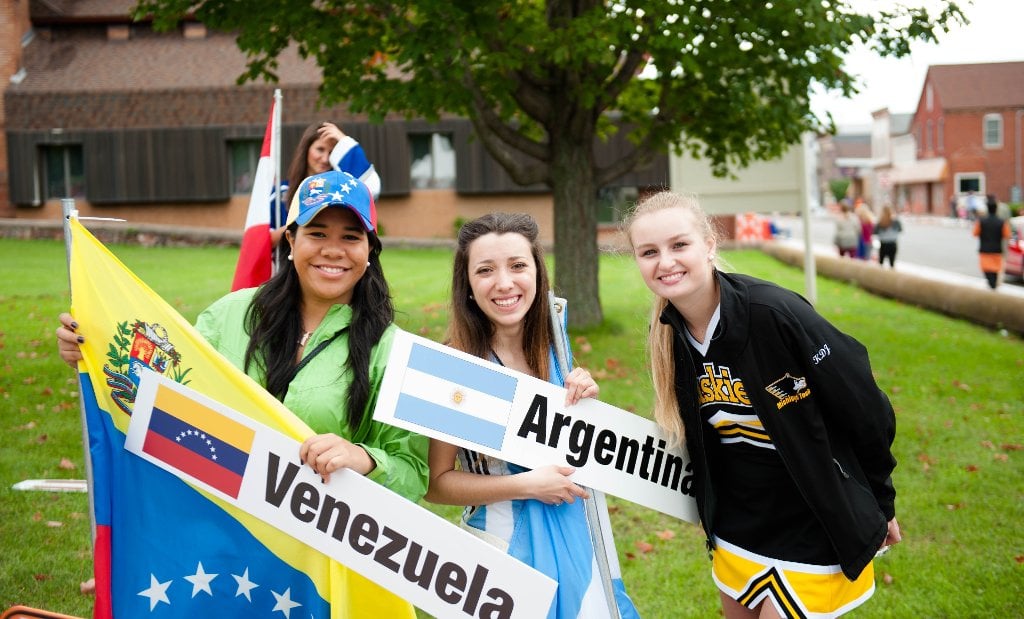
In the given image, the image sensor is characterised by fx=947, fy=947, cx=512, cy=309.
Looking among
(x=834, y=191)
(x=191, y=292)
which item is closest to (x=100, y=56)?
(x=191, y=292)

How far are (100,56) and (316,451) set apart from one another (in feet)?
121

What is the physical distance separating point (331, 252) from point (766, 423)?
1.40m

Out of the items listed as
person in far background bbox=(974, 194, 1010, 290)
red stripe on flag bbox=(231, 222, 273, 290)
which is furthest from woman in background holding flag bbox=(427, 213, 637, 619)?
person in far background bbox=(974, 194, 1010, 290)

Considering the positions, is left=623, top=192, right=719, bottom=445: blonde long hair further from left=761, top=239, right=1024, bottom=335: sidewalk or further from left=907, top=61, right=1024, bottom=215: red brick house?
left=907, top=61, right=1024, bottom=215: red brick house

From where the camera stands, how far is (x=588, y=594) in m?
2.80

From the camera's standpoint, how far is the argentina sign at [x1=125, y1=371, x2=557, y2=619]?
2635mm

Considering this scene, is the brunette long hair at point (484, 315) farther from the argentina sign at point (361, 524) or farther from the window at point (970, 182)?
the window at point (970, 182)

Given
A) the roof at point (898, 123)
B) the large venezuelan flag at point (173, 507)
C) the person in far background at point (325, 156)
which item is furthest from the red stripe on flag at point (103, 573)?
the roof at point (898, 123)

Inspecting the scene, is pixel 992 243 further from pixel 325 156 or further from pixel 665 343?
pixel 665 343

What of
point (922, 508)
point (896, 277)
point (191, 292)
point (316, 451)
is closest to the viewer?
point (316, 451)

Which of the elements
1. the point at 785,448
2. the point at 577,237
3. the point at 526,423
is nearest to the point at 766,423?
the point at 785,448

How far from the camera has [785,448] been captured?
2.71 meters

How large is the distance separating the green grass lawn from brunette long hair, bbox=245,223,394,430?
1060mm

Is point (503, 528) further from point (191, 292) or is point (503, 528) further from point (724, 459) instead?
point (191, 292)
